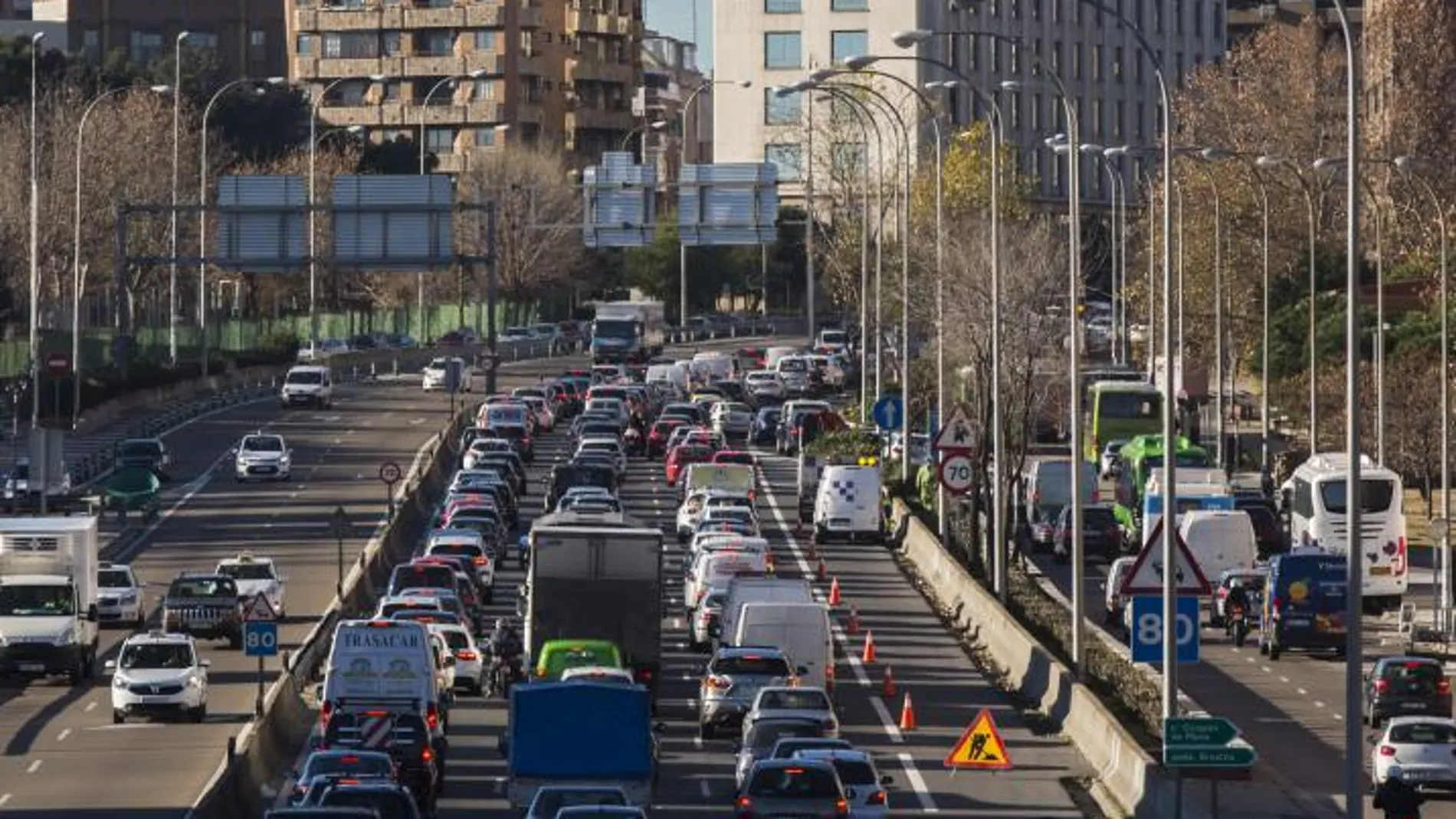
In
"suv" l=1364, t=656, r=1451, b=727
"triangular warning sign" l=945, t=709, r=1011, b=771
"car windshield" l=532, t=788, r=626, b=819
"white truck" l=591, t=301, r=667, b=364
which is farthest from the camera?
"white truck" l=591, t=301, r=667, b=364

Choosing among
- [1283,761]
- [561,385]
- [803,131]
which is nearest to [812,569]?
[1283,761]

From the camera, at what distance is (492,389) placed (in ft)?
346

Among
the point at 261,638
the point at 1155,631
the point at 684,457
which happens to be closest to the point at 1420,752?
the point at 1155,631

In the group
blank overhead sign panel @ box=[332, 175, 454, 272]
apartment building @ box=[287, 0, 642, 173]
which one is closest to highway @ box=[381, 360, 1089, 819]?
blank overhead sign panel @ box=[332, 175, 454, 272]

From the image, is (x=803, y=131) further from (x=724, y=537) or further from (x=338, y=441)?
(x=724, y=537)

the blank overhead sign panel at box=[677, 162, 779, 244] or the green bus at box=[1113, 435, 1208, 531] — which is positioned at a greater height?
the blank overhead sign panel at box=[677, 162, 779, 244]

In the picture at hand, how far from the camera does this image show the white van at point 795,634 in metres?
47.2

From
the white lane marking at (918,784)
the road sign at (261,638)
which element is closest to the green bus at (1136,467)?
the white lane marking at (918,784)

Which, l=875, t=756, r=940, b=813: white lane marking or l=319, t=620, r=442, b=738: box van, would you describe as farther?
l=319, t=620, r=442, b=738: box van

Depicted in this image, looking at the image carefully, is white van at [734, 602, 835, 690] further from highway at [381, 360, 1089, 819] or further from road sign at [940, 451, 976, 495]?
road sign at [940, 451, 976, 495]

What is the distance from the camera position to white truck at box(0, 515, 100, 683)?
50.6 metres

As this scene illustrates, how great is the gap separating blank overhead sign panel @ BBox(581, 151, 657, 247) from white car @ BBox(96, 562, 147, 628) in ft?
194

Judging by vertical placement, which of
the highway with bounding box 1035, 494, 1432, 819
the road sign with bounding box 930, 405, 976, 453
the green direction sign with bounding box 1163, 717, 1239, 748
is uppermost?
the road sign with bounding box 930, 405, 976, 453

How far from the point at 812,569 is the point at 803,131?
261 feet
